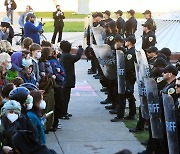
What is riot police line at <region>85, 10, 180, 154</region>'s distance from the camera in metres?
8.24

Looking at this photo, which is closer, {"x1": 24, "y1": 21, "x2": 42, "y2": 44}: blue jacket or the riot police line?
the riot police line

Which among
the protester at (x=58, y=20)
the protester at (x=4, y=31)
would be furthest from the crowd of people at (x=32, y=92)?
the protester at (x=58, y=20)

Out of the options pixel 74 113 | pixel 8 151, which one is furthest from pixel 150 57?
pixel 8 151

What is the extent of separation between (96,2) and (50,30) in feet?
65.0

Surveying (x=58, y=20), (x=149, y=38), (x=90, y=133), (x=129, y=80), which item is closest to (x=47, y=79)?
(x=90, y=133)

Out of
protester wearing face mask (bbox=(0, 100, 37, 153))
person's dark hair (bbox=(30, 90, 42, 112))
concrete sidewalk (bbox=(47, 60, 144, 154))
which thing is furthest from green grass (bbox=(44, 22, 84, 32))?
protester wearing face mask (bbox=(0, 100, 37, 153))

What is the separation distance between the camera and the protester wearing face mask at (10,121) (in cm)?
729

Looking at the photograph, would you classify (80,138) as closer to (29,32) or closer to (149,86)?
(149,86)

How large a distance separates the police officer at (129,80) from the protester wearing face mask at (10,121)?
4.93 meters

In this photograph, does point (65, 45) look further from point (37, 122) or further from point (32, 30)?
point (32, 30)

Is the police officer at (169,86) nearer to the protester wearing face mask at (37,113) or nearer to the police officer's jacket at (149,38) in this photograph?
the protester wearing face mask at (37,113)

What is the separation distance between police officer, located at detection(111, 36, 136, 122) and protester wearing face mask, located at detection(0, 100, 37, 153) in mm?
4932

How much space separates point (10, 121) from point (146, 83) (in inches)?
106

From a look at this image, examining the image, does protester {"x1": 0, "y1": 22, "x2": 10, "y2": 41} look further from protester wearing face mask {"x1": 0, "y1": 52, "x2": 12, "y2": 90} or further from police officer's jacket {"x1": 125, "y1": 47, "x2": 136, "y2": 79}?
protester wearing face mask {"x1": 0, "y1": 52, "x2": 12, "y2": 90}
